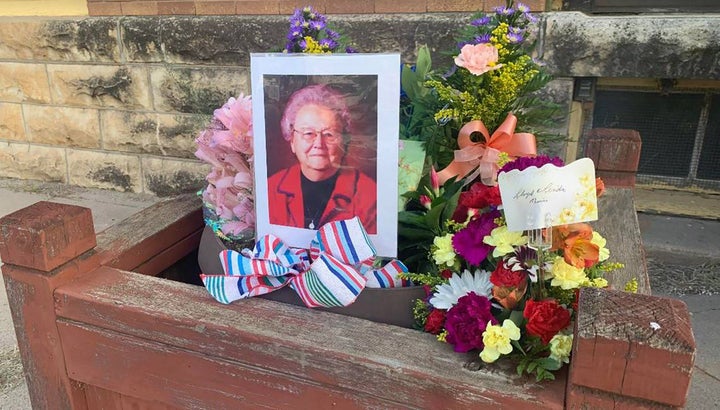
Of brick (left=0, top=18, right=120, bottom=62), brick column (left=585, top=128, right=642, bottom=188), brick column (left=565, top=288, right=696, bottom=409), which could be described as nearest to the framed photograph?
brick column (left=565, top=288, right=696, bottom=409)

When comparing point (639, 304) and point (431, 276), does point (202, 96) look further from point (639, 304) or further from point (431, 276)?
point (639, 304)

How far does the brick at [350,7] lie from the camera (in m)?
3.03

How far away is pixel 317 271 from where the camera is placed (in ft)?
3.32

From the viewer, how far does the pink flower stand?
3.48ft

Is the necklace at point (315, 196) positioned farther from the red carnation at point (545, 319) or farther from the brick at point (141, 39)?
the brick at point (141, 39)

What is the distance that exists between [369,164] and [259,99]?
0.86 ft

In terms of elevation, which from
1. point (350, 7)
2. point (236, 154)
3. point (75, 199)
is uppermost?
point (350, 7)

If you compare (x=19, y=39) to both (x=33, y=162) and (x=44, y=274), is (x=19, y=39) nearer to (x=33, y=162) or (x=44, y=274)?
(x=33, y=162)

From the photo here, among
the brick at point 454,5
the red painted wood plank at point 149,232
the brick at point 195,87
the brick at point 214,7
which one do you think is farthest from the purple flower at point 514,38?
the brick at point 214,7

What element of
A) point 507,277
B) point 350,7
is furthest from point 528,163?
point 350,7

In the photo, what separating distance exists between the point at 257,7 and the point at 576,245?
2794 millimetres

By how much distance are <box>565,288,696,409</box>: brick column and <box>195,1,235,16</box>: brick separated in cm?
304

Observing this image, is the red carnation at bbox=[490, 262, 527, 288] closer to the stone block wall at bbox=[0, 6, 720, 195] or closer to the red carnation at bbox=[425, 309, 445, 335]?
the red carnation at bbox=[425, 309, 445, 335]

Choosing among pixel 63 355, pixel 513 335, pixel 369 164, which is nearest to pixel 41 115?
pixel 63 355
